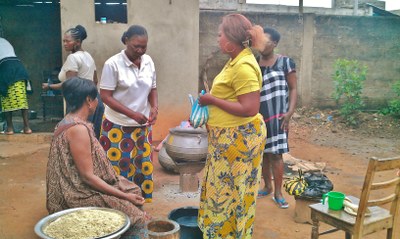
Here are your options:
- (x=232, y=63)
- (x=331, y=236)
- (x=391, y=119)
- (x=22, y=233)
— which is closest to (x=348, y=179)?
(x=331, y=236)

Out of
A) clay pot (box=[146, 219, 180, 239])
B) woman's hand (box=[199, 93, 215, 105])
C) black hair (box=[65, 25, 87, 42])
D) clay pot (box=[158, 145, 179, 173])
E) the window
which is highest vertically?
the window

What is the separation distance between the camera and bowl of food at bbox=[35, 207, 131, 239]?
215cm

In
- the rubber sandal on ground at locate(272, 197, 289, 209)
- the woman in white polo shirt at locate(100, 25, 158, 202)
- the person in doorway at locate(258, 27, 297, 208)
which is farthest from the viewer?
the rubber sandal on ground at locate(272, 197, 289, 209)

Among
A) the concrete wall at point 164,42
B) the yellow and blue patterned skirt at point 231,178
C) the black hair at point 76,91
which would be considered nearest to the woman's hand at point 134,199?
the yellow and blue patterned skirt at point 231,178

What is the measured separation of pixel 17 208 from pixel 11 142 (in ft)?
9.31

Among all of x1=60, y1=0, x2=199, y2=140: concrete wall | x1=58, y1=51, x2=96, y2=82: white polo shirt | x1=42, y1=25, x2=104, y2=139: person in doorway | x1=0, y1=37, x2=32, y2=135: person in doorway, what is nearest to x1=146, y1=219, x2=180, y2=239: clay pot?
x1=42, y1=25, x2=104, y2=139: person in doorway

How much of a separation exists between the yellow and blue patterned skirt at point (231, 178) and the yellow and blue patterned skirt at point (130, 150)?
1065 mm

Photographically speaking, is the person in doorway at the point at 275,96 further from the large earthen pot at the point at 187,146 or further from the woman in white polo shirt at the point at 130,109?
the woman in white polo shirt at the point at 130,109

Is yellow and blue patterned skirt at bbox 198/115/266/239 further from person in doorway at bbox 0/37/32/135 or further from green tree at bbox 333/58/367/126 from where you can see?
green tree at bbox 333/58/367/126

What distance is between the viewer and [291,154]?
6969mm

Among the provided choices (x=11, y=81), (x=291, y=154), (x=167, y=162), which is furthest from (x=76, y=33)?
(x=291, y=154)

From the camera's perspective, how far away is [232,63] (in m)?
2.63

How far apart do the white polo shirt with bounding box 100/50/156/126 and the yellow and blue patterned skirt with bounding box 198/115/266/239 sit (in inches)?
42.3

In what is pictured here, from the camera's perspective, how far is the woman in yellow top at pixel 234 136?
2.57 metres
